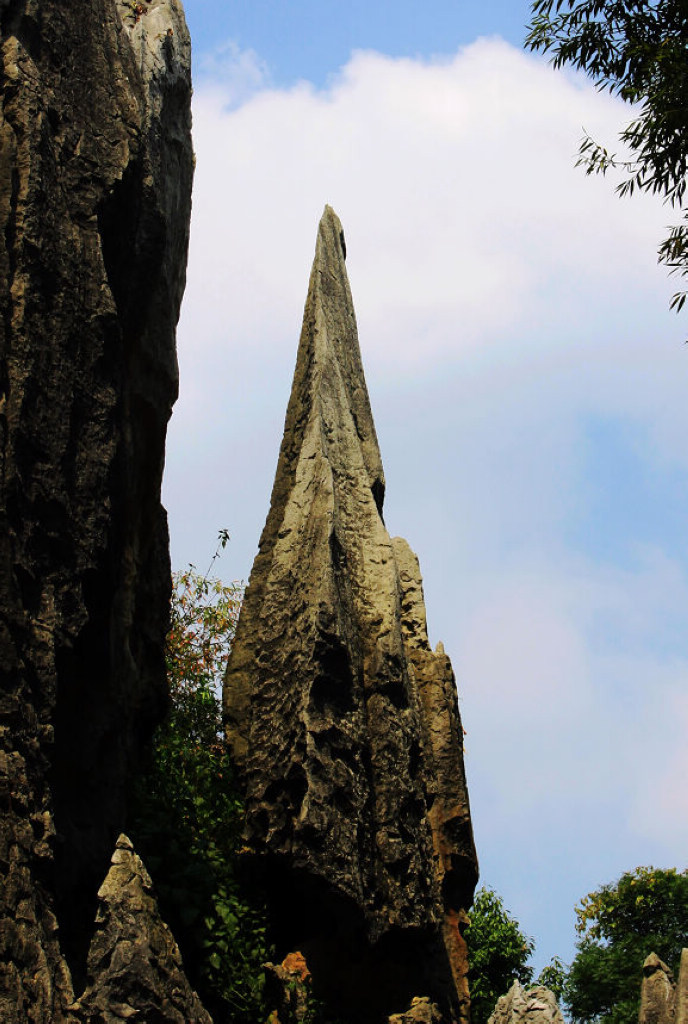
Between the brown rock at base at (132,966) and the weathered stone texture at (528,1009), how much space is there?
6229mm

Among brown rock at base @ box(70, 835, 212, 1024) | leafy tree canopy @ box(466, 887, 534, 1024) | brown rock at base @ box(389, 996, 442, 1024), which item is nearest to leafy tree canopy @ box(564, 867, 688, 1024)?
leafy tree canopy @ box(466, 887, 534, 1024)

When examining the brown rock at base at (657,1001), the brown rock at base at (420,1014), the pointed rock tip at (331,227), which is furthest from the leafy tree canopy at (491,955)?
the pointed rock tip at (331,227)

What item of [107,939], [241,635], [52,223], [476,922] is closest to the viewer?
A: [107,939]

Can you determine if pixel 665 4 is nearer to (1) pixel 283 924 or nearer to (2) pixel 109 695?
(2) pixel 109 695

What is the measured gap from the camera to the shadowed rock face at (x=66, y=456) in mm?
6816

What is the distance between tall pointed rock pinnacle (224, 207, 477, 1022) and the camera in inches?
416

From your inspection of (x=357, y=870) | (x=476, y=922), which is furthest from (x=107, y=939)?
(x=476, y=922)

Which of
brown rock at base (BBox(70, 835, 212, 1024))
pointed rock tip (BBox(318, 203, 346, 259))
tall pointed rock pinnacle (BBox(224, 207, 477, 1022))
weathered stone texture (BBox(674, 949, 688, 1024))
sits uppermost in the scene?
pointed rock tip (BBox(318, 203, 346, 259))

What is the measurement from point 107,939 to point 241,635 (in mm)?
6404

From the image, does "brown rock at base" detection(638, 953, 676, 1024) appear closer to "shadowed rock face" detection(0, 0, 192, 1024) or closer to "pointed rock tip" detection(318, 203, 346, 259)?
"shadowed rock face" detection(0, 0, 192, 1024)

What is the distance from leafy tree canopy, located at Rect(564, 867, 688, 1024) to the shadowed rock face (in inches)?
875

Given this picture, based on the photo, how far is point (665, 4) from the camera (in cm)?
1326

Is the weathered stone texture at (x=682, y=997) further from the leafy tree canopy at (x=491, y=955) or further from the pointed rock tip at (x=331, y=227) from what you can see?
the pointed rock tip at (x=331, y=227)

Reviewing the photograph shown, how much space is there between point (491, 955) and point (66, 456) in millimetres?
14256
